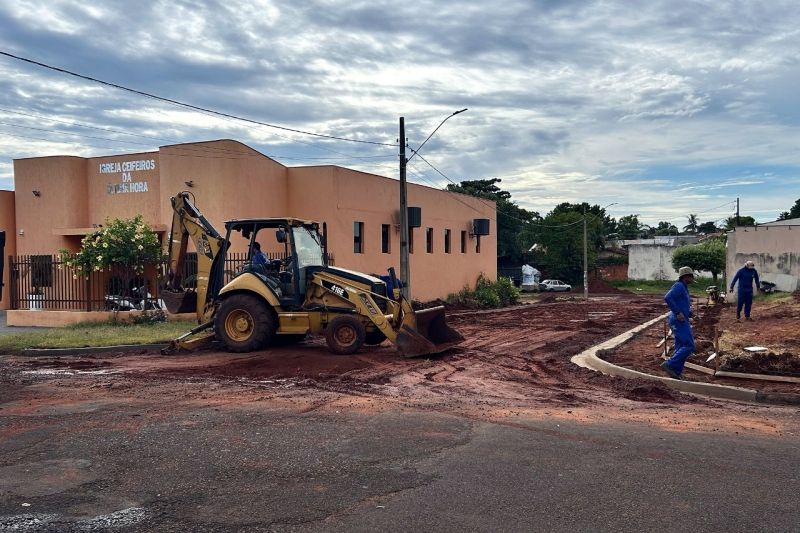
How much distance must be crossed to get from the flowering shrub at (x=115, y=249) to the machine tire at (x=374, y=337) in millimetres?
9122

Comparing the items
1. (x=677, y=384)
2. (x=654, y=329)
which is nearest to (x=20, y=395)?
(x=677, y=384)

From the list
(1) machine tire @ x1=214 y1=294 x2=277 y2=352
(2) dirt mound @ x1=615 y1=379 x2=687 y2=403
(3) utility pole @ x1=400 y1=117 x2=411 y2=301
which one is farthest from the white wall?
(2) dirt mound @ x1=615 y1=379 x2=687 y2=403

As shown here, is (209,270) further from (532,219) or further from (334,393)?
(532,219)

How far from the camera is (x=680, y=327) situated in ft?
36.5

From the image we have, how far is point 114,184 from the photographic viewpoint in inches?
1053

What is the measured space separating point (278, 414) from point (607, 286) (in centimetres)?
5512

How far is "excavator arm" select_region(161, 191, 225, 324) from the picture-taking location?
1461 cm

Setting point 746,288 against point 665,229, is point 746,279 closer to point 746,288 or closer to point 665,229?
point 746,288

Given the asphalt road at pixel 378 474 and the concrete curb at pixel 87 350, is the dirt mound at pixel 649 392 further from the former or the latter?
the concrete curb at pixel 87 350

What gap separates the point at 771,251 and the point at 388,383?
94.5 ft

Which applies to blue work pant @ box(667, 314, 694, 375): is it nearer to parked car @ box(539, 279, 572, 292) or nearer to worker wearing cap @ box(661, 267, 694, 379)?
worker wearing cap @ box(661, 267, 694, 379)

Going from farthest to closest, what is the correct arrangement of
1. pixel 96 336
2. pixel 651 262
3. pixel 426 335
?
pixel 651 262 < pixel 96 336 < pixel 426 335

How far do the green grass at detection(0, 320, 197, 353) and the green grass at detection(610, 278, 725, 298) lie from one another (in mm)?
46030

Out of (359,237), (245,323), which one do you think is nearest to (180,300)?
(245,323)
